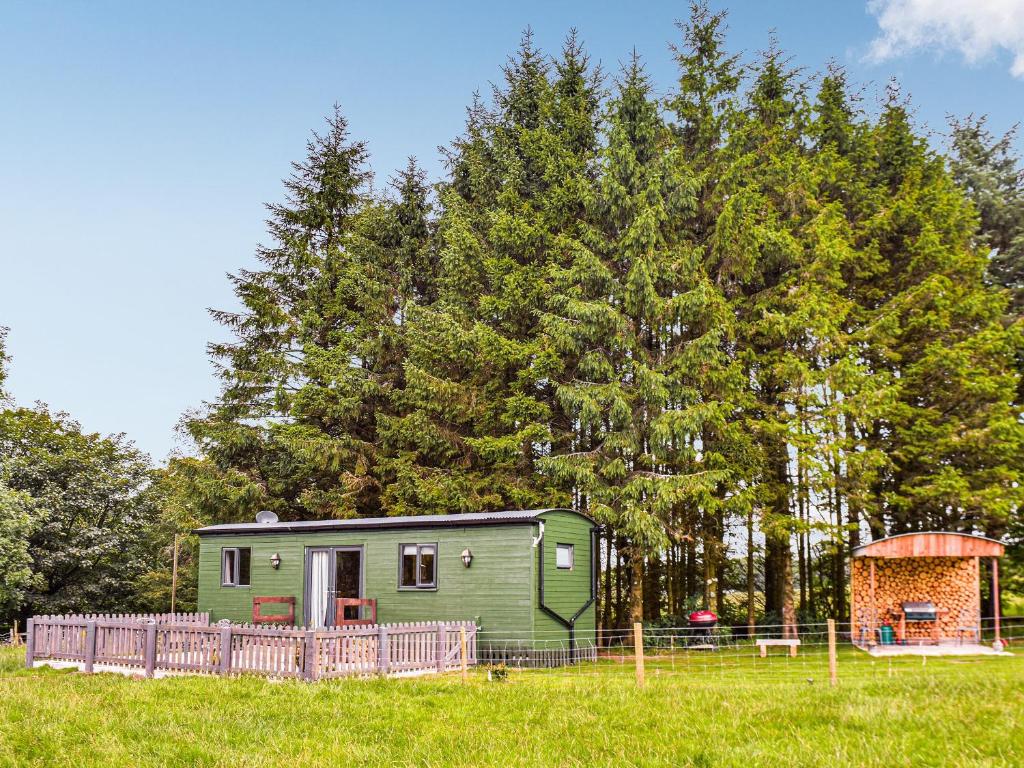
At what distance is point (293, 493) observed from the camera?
25.5 meters

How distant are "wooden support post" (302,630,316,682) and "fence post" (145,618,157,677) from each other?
3219 mm

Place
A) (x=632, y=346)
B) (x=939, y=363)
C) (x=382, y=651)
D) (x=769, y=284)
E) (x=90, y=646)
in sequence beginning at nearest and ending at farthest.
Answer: (x=382, y=651)
(x=90, y=646)
(x=939, y=363)
(x=632, y=346)
(x=769, y=284)

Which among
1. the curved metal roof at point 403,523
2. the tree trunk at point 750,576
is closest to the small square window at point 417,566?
the curved metal roof at point 403,523

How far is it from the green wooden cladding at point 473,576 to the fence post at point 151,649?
14.1 feet

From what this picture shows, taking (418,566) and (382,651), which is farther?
(418,566)

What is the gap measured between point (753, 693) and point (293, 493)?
18.9 metres

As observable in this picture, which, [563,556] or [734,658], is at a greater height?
[563,556]

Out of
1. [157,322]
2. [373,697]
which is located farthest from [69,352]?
[373,697]

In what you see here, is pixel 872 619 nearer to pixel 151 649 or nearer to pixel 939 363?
pixel 939 363

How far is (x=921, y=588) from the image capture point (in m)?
18.3

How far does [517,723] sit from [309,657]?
15.3ft

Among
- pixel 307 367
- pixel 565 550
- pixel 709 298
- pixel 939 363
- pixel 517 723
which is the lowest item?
pixel 517 723

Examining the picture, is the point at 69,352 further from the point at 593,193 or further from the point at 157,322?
the point at 593,193

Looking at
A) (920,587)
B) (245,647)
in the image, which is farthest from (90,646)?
(920,587)
